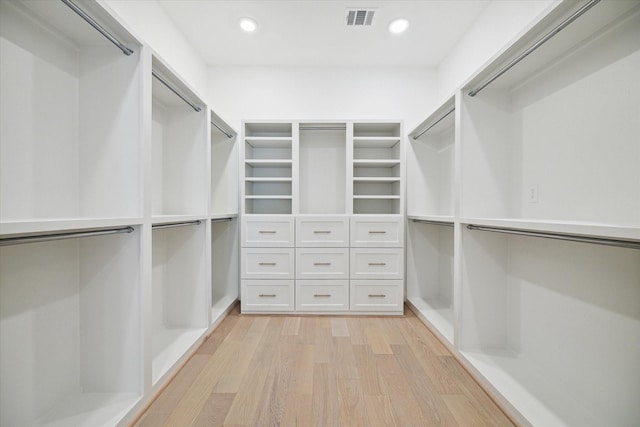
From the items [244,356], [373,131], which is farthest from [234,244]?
[373,131]

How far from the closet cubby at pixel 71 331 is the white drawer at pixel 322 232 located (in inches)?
57.7

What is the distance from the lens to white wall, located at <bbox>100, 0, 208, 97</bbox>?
1.88 m

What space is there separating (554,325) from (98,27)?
2574 mm

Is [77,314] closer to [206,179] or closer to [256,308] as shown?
[206,179]

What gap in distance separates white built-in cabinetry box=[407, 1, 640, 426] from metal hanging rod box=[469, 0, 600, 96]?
0.06 ft

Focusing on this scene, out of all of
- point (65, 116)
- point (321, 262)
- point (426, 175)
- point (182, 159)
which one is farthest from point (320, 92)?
point (65, 116)

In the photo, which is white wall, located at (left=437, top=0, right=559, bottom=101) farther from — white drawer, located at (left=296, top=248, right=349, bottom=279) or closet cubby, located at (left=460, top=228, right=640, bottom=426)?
white drawer, located at (left=296, top=248, right=349, bottom=279)

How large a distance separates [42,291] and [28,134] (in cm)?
66

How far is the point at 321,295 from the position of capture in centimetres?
265

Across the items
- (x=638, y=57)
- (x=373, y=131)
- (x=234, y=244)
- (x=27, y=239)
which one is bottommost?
(x=234, y=244)

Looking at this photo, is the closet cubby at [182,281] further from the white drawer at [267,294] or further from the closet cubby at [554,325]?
the closet cubby at [554,325]

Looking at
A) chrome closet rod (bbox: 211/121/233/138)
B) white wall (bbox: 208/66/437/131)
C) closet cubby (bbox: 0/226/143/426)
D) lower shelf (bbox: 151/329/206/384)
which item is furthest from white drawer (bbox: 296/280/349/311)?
white wall (bbox: 208/66/437/131)

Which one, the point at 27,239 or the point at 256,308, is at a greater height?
the point at 27,239

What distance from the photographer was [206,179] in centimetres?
217
